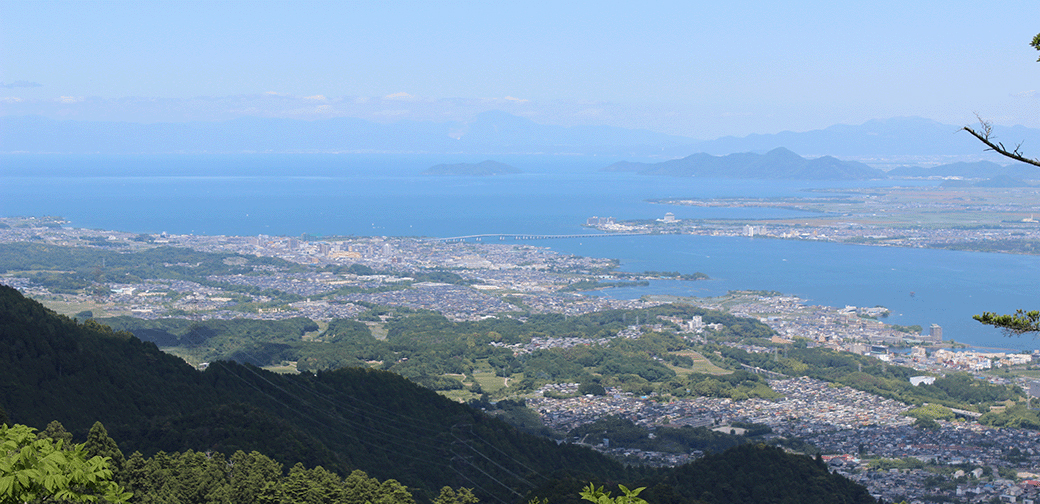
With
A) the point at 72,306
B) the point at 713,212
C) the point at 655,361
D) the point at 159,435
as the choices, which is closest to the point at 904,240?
the point at 713,212

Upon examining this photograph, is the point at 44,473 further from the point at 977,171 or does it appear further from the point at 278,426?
the point at 977,171

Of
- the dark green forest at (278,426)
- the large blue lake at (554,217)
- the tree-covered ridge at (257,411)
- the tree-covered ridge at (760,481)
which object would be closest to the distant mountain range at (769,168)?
the large blue lake at (554,217)

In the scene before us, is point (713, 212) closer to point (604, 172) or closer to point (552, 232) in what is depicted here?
point (552, 232)

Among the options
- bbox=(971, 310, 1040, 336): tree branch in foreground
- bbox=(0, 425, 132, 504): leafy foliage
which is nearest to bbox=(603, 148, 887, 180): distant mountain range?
bbox=(971, 310, 1040, 336): tree branch in foreground

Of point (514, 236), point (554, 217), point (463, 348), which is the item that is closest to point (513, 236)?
point (514, 236)

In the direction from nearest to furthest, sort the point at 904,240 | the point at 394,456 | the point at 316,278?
the point at 394,456 → the point at 316,278 → the point at 904,240

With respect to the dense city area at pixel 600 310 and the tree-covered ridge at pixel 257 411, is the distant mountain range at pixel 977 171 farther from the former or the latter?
the tree-covered ridge at pixel 257 411

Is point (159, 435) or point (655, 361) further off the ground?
point (159, 435)
